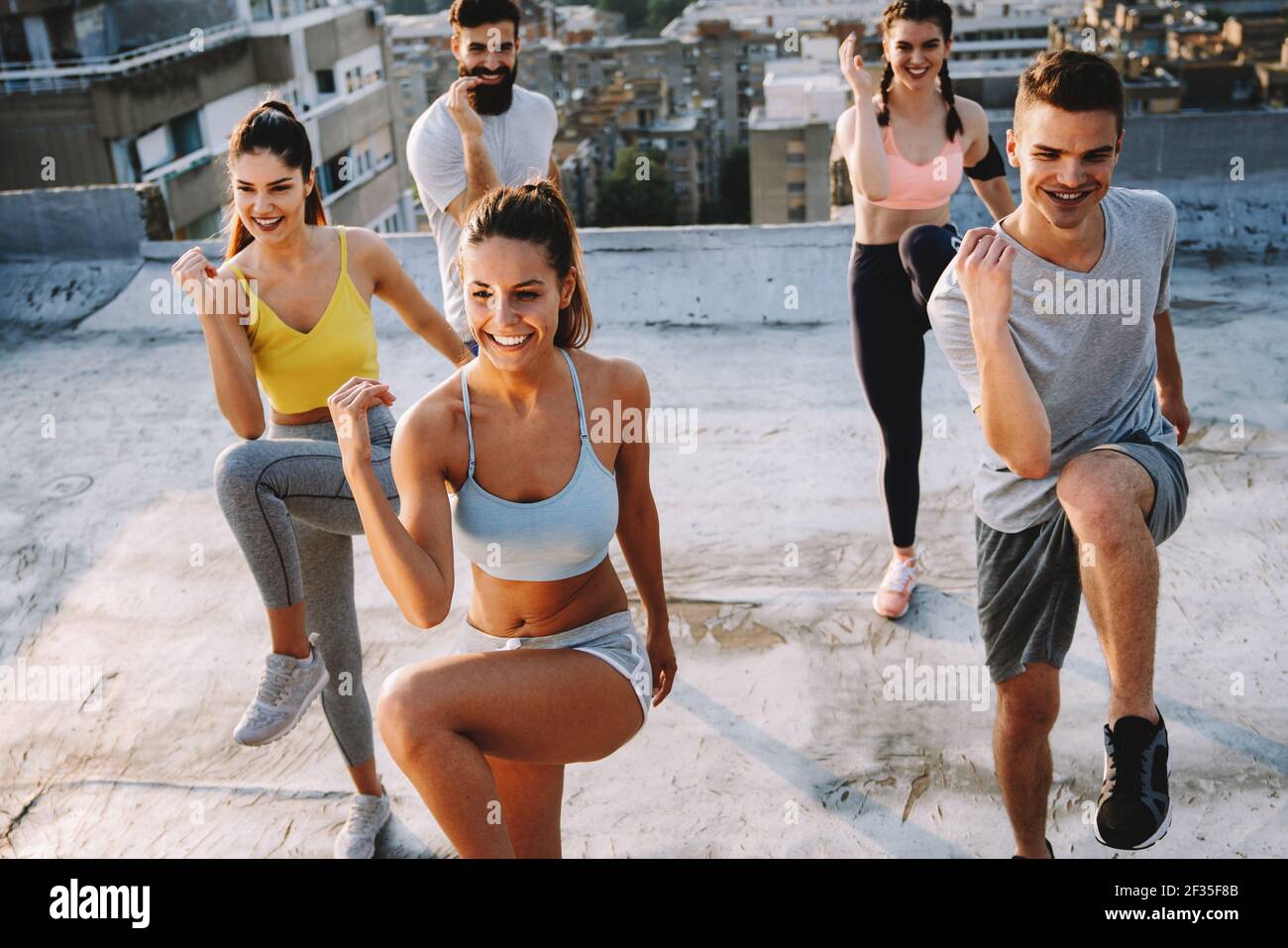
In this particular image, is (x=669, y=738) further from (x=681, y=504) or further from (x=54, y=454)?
(x=54, y=454)

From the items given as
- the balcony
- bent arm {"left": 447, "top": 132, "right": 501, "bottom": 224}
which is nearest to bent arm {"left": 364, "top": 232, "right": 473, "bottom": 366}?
bent arm {"left": 447, "top": 132, "right": 501, "bottom": 224}

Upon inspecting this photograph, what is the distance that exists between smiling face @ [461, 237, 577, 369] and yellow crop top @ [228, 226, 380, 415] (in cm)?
72

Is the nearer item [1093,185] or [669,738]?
[1093,185]

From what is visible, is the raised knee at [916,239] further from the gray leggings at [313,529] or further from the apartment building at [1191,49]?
the apartment building at [1191,49]

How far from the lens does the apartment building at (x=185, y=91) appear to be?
2316 cm

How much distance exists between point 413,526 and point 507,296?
18.2 inches

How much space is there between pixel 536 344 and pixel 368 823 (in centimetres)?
141

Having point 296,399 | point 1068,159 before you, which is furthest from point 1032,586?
point 296,399

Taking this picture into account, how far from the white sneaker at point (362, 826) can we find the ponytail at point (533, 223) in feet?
4.55

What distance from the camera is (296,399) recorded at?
2822 mm

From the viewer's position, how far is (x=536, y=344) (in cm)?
221

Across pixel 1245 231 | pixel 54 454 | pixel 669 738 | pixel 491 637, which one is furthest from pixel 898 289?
pixel 1245 231

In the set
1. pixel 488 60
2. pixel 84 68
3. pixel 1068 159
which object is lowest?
pixel 84 68

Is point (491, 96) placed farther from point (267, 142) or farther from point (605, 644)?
point (605, 644)
